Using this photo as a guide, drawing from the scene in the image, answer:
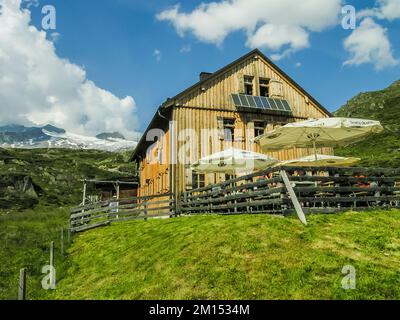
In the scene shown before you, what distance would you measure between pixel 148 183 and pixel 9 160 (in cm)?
7840

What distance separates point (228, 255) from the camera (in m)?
8.36

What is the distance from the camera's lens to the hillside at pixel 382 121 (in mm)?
71062

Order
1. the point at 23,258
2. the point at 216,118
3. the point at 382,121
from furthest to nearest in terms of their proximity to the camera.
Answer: the point at 382,121 < the point at 216,118 < the point at 23,258

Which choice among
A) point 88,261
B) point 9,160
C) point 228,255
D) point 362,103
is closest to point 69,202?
point 9,160

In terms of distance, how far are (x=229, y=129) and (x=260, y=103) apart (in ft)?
8.64

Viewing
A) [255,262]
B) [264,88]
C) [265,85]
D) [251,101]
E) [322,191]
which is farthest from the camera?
[264,88]

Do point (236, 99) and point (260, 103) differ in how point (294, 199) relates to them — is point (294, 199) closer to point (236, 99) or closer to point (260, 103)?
point (236, 99)

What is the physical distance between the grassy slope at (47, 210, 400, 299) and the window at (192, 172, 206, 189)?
828 centimetres

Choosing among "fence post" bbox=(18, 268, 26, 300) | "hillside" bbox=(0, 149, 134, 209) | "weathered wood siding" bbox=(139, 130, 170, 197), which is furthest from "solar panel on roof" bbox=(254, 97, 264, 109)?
"hillside" bbox=(0, 149, 134, 209)

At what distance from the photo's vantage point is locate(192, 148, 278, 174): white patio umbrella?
1584 centimetres

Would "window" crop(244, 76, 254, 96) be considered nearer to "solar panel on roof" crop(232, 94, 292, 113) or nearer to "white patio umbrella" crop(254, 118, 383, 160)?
"solar panel on roof" crop(232, 94, 292, 113)

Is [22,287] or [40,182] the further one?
[40,182]

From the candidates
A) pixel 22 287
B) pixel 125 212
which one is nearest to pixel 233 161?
pixel 125 212

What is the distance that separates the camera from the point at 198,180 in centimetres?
2062
